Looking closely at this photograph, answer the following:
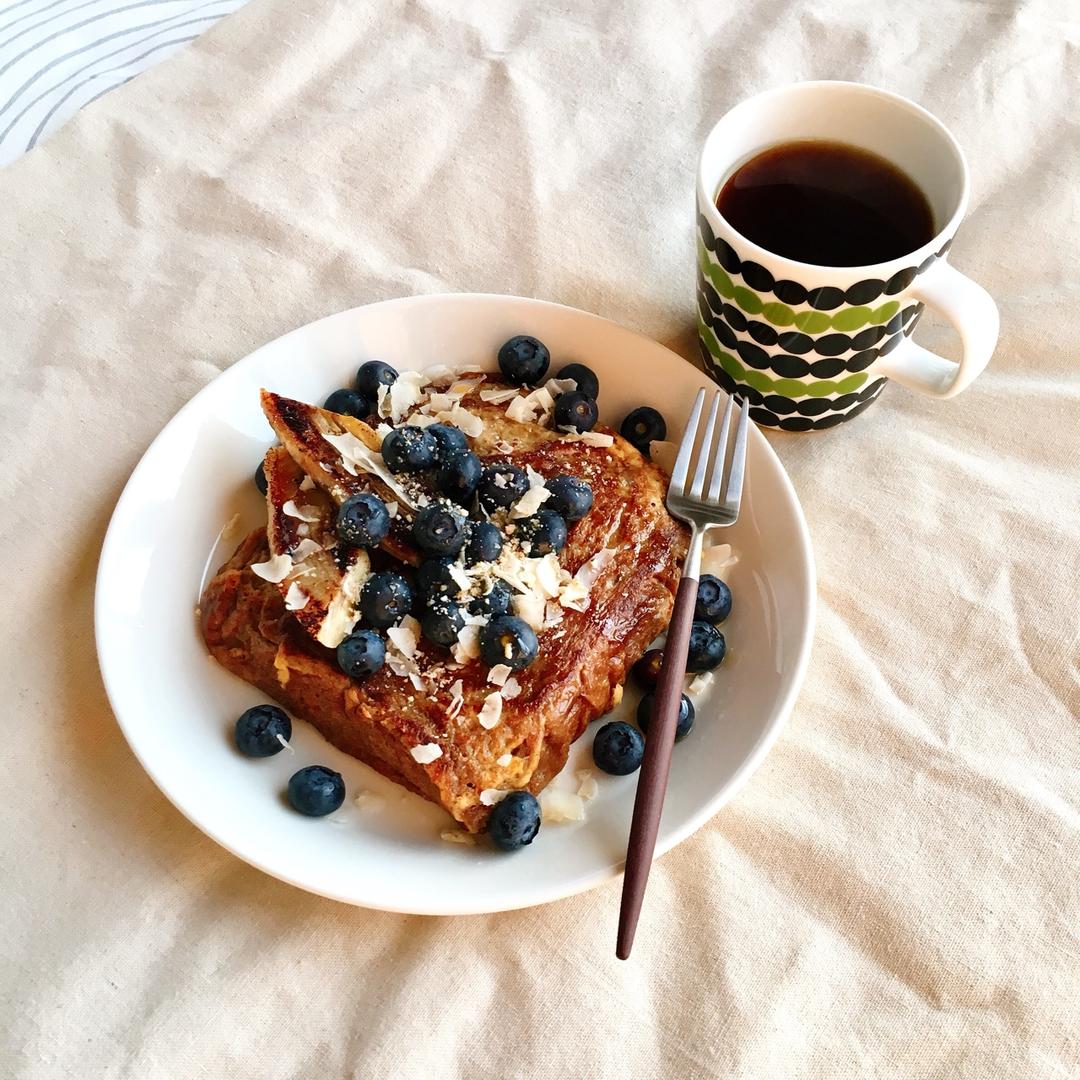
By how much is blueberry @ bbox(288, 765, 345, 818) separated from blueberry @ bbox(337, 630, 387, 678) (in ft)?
0.51

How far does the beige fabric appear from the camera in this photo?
59.4 inches

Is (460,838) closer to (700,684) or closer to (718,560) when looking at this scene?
(700,684)

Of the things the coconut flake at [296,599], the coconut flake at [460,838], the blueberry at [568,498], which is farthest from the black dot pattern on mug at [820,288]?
the coconut flake at [460,838]

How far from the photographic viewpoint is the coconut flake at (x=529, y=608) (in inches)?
62.6

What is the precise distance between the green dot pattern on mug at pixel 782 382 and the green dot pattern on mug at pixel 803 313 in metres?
0.13

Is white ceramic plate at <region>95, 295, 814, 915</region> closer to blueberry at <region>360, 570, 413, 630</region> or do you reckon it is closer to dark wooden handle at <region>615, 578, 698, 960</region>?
dark wooden handle at <region>615, 578, 698, 960</region>

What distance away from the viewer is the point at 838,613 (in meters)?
1.86

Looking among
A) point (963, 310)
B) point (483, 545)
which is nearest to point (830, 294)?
point (963, 310)

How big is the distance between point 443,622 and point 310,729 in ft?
1.06

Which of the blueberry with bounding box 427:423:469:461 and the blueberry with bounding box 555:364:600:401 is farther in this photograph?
the blueberry with bounding box 555:364:600:401

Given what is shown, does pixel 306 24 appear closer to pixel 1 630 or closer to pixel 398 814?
pixel 1 630

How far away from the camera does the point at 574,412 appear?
72.6 inches

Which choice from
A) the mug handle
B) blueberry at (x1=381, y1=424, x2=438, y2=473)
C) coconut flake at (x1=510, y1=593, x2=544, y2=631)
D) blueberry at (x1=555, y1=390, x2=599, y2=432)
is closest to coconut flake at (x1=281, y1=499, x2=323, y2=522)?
blueberry at (x1=381, y1=424, x2=438, y2=473)

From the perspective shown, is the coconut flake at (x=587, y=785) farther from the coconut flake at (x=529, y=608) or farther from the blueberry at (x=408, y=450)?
the blueberry at (x=408, y=450)
